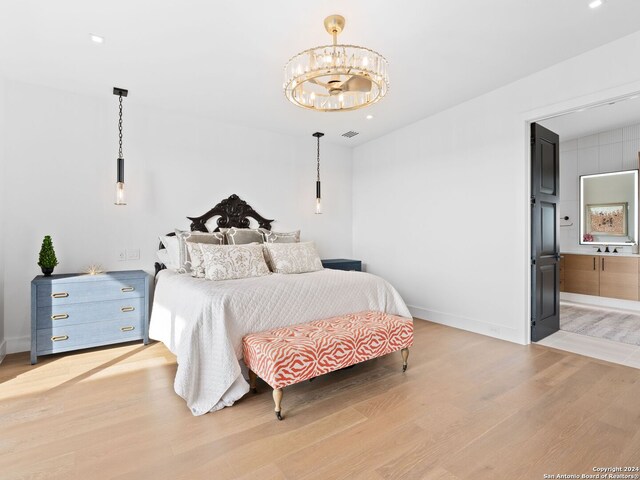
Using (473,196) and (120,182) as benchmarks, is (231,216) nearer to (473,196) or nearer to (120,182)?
(120,182)

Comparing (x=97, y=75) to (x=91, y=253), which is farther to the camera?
(x=91, y=253)

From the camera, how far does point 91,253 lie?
3.71 meters

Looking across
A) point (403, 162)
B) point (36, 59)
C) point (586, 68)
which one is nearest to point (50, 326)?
point (36, 59)

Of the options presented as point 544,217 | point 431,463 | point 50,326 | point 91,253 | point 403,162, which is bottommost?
point 431,463

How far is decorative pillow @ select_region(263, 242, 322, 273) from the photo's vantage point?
3639 mm

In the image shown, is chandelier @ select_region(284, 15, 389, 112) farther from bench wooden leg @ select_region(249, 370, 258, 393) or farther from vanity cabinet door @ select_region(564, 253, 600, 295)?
vanity cabinet door @ select_region(564, 253, 600, 295)

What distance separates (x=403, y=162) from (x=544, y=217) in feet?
6.28

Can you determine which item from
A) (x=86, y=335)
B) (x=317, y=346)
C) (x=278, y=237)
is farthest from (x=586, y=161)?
(x=86, y=335)

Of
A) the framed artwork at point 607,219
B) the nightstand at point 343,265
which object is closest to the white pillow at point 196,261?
the nightstand at point 343,265

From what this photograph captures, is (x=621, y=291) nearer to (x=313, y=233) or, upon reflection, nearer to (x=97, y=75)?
(x=313, y=233)

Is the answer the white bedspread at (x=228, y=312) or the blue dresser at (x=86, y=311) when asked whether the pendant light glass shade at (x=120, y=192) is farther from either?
the white bedspread at (x=228, y=312)

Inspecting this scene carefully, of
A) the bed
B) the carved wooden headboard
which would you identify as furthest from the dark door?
the carved wooden headboard

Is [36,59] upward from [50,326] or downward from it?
upward

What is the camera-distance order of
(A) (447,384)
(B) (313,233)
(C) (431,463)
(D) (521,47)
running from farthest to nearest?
(B) (313,233), (D) (521,47), (A) (447,384), (C) (431,463)
